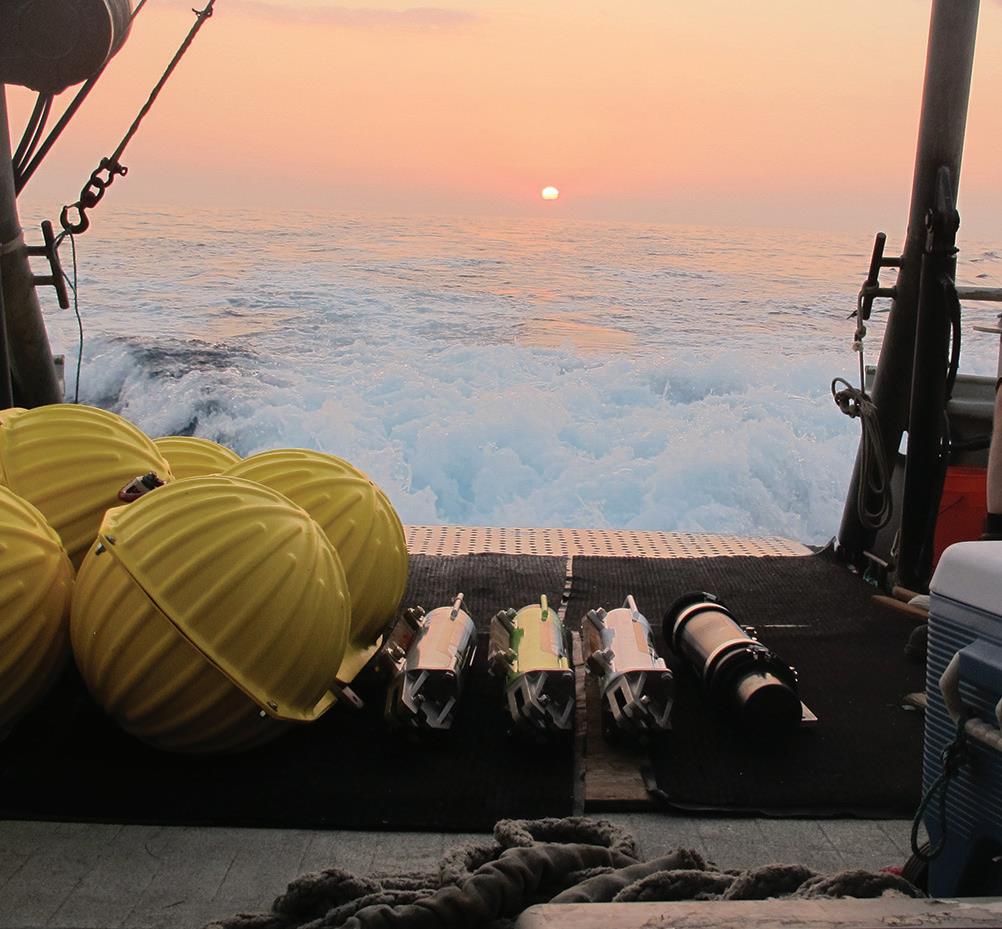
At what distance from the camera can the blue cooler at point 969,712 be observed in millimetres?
1357

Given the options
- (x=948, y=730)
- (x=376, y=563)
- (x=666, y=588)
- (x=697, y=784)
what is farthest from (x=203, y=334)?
(x=948, y=730)

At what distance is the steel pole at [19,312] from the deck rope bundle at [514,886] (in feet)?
8.25

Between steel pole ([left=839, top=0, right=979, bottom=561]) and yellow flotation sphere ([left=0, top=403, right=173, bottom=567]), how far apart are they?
243cm

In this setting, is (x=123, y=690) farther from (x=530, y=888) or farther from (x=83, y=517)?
(x=530, y=888)

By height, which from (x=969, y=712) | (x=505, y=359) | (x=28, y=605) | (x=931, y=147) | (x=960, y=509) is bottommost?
(x=505, y=359)

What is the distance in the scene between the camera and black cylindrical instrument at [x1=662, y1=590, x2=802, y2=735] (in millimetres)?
2354

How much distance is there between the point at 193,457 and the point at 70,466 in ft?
1.39

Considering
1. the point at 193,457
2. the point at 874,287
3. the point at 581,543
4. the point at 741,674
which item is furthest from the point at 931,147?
the point at 193,457

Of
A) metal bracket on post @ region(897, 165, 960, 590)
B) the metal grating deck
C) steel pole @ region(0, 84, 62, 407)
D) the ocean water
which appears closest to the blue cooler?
metal bracket on post @ region(897, 165, 960, 590)

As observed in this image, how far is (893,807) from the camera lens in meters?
2.11

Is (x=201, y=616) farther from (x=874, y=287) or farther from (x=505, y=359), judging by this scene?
(x=505, y=359)

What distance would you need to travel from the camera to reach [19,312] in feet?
11.4

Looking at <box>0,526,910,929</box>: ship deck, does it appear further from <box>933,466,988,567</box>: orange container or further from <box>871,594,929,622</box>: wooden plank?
<box>933,466,988,567</box>: orange container

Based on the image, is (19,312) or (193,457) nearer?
(193,457)
